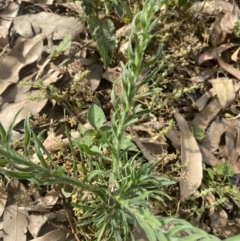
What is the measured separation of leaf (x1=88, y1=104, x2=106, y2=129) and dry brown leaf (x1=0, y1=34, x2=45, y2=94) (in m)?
0.42

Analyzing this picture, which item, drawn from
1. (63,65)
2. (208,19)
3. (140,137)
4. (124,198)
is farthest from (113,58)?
(124,198)

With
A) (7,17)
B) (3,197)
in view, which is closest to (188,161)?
(3,197)

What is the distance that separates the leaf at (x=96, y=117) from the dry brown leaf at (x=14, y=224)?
0.47 meters

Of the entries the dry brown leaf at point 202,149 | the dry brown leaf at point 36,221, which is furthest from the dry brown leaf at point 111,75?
the dry brown leaf at point 36,221

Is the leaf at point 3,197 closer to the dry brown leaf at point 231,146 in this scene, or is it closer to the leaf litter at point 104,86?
the leaf litter at point 104,86

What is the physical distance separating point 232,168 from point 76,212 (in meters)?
0.78

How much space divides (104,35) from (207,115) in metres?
0.65

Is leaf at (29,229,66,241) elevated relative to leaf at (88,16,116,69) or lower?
lower

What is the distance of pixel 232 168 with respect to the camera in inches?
83.0

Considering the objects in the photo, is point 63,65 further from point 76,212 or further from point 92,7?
point 76,212

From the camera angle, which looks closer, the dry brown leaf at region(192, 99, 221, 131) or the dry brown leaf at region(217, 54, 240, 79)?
the dry brown leaf at region(192, 99, 221, 131)

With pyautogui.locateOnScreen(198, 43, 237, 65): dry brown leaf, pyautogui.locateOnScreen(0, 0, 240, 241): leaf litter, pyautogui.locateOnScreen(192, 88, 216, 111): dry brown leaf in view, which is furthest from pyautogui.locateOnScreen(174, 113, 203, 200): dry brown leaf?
pyautogui.locateOnScreen(198, 43, 237, 65): dry brown leaf

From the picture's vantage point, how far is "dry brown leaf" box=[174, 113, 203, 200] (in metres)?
2.01

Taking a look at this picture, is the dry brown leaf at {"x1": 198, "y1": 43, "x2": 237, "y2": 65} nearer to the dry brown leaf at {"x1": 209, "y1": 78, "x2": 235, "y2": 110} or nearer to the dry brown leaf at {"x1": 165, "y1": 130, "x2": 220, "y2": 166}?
the dry brown leaf at {"x1": 209, "y1": 78, "x2": 235, "y2": 110}
